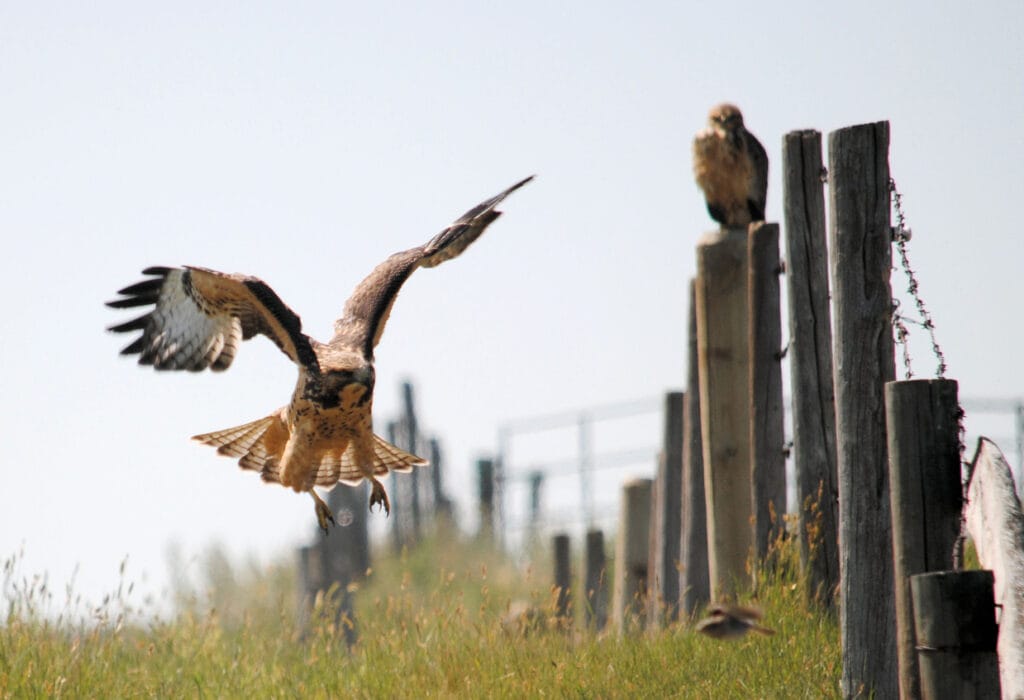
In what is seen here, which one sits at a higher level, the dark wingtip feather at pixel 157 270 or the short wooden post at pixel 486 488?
the dark wingtip feather at pixel 157 270

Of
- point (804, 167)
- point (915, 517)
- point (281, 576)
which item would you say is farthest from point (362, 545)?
point (915, 517)

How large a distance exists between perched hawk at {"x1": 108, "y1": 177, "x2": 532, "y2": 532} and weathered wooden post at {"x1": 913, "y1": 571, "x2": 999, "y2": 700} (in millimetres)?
3866

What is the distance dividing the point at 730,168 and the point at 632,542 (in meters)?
4.29

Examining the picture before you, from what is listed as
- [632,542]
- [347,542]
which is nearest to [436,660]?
[632,542]

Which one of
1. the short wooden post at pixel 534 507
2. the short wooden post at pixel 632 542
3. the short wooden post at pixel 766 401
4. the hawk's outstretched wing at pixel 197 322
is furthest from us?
the short wooden post at pixel 534 507

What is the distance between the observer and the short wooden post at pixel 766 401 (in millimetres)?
7289

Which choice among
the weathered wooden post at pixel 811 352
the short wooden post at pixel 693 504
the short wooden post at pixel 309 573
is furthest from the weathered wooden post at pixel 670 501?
the short wooden post at pixel 309 573

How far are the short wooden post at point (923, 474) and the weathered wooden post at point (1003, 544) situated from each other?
103mm

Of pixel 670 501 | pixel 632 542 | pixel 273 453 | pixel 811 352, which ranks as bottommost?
pixel 632 542

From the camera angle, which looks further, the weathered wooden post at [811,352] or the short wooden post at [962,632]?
the weathered wooden post at [811,352]

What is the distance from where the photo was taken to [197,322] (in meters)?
8.29

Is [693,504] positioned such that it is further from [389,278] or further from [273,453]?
[273,453]

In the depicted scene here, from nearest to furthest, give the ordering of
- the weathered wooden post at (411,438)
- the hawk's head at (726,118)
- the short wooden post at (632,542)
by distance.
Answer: the hawk's head at (726,118) → the short wooden post at (632,542) → the weathered wooden post at (411,438)

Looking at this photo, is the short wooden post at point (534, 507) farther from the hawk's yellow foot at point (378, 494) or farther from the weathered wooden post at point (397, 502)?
the hawk's yellow foot at point (378, 494)
